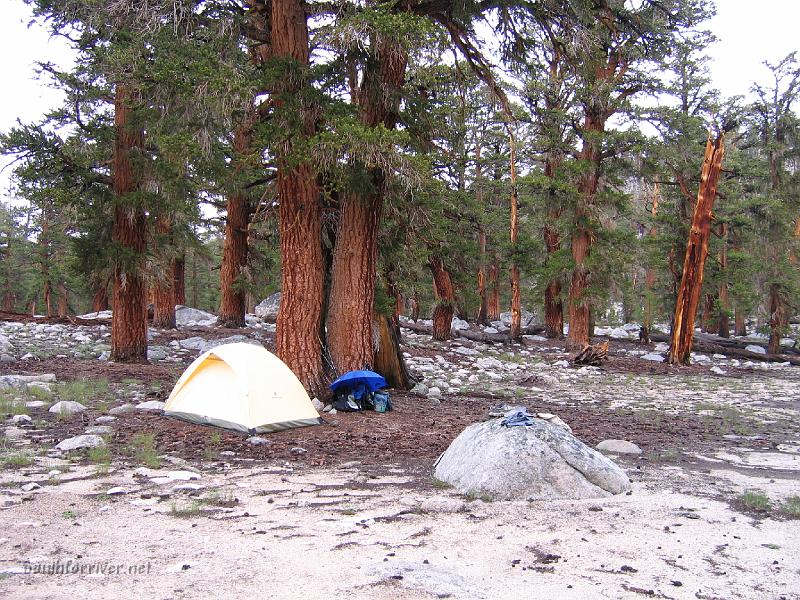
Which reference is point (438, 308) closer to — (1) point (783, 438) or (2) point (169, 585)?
(1) point (783, 438)

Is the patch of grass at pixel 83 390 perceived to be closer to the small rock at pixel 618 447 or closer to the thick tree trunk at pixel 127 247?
the thick tree trunk at pixel 127 247

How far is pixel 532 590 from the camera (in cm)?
351

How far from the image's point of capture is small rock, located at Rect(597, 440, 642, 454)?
24.5 ft

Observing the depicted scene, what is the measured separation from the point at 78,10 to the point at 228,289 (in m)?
10.4

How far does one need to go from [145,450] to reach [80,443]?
71cm

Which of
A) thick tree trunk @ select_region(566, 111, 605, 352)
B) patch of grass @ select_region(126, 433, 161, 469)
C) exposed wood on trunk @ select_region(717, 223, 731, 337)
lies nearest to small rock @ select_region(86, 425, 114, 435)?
patch of grass @ select_region(126, 433, 161, 469)

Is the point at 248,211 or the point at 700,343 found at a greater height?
the point at 248,211

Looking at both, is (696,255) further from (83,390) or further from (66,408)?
(66,408)

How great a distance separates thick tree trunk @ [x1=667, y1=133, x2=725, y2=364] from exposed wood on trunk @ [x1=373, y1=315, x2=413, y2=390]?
38.9ft

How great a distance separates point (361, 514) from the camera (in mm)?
4891

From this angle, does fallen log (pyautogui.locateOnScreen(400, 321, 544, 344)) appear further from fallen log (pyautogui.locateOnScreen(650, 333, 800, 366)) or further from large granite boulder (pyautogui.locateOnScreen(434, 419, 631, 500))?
large granite boulder (pyautogui.locateOnScreen(434, 419, 631, 500))

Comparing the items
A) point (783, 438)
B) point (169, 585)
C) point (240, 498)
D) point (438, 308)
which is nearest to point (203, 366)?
point (240, 498)

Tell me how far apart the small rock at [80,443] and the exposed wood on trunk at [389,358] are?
5.33m

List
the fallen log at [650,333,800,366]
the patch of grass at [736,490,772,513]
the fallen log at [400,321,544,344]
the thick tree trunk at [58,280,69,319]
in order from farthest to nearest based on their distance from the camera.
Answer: the thick tree trunk at [58,280,69,319], the fallen log at [400,321,544,344], the fallen log at [650,333,800,366], the patch of grass at [736,490,772,513]
